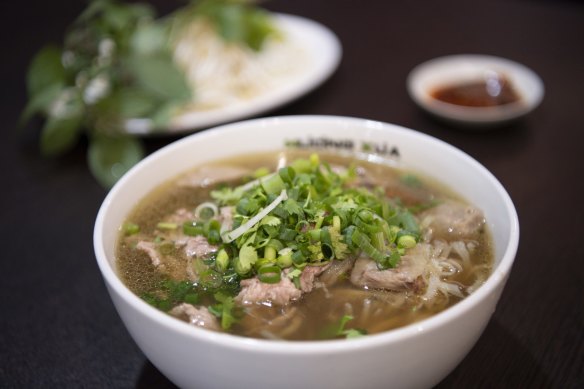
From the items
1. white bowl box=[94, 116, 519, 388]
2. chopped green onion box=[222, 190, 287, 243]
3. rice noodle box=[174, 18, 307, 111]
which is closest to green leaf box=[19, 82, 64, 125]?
rice noodle box=[174, 18, 307, 111]

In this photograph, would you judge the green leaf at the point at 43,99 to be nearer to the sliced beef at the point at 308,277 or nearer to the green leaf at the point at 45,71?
the green leaf at the point at 45,71

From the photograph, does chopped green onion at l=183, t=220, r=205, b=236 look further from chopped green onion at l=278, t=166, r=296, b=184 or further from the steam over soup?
chopped green onion at l=278, t=166, r=296, b=184

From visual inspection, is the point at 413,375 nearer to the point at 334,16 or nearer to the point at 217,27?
the point at 217,27

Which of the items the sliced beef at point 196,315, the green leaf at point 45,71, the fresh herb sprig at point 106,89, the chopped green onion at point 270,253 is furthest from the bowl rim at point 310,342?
the green leaf at point 45,71

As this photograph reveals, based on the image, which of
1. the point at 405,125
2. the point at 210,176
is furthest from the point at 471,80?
the point at 210,176

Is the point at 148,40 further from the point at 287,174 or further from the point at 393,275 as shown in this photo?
the point at 393,275

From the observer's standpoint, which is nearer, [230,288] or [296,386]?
[296,386]

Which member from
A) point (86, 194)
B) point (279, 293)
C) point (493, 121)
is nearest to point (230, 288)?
point (279, 293)
